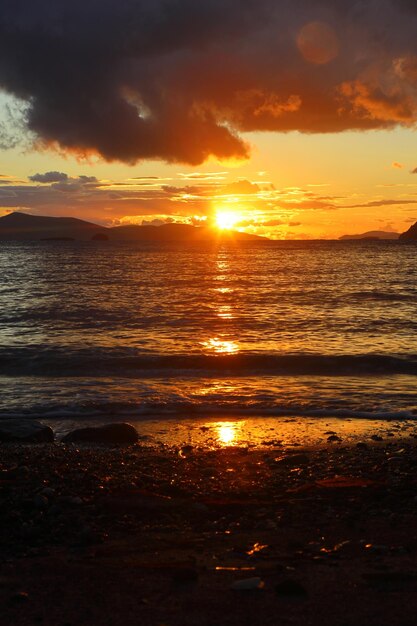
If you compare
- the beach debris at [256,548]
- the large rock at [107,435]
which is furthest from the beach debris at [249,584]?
the large rock at [107,435]

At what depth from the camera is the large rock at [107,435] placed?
1210 centimetres

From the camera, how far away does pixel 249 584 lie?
5.91 meters

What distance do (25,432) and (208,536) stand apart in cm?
591

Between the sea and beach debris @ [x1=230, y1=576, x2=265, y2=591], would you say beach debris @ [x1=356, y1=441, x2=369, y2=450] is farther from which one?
beach debris @ [x1=230, y1=576, x2=265, y2=591]

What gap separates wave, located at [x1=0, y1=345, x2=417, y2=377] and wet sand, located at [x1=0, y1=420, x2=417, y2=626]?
8262 millimetres

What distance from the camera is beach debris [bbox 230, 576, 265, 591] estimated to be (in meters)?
5.86

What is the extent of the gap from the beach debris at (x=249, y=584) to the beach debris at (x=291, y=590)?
16 cm

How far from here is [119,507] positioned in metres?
8.08

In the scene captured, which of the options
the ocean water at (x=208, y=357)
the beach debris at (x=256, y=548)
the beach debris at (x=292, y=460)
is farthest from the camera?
the ocean water at (x=208, y=357)

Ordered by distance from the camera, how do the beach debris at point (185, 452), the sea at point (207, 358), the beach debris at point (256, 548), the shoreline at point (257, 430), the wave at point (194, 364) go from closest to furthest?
the beach debris at point (256, 548) < the beach debris at point (185, 452) < the shoreline at point (257, 430) < the sea at point (207, 358) < the wave at point (194, 364)

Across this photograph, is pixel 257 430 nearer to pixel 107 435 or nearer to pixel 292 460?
pixel 292 460

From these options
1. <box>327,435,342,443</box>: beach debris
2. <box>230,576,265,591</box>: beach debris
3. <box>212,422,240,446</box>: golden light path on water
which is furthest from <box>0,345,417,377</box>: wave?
<box>230,576,265,591</box>: beach debris

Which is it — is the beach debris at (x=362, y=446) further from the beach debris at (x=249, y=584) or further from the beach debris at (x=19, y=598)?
the beach debris at (x=19, y=598)

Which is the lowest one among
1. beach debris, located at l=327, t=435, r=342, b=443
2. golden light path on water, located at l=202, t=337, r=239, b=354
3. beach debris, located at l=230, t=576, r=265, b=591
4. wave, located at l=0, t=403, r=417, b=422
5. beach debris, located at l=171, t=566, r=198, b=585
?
wave, located at l=0, t=403, r=417, b=422
